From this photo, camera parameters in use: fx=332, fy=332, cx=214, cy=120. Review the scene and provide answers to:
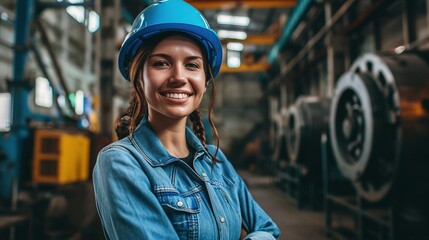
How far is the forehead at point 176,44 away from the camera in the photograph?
1050 mm

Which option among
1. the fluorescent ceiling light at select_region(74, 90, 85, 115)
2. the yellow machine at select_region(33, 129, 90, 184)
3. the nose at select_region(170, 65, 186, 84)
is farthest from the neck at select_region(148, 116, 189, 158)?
the fluorescent ceiling light at select_region(74, 90, 85, 115)

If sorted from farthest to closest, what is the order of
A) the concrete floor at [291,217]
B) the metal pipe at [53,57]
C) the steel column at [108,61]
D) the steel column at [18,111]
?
the steel column at [108,61], the metal pipe at [53,57], the concrete floor at [291,217], the steel column at [18,111]

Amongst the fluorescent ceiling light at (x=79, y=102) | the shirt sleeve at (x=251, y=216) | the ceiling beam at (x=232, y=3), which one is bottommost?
the shirt sleeve at (x=251, y=216)

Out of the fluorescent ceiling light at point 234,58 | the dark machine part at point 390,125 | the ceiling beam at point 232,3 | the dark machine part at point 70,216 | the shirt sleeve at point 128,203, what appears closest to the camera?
the shirt sleeve at point 128,203

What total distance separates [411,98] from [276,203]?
4.20 meters

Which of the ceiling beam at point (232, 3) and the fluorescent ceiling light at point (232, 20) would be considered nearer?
the ceiling beam at point (232, 3)

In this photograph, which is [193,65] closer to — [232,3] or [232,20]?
[232,3]

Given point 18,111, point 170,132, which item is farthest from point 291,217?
point 170,132

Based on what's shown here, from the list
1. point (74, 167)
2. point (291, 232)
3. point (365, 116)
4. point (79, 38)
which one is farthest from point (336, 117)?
point (79, 38)

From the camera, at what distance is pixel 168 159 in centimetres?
102

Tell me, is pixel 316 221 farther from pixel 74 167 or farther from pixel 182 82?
pixel 182 82

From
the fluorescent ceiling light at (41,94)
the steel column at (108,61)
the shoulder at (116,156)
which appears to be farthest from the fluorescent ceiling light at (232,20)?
the shoulder at (116,156)

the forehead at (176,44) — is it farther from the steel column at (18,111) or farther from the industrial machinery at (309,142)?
the industrial machinery at (309,142)

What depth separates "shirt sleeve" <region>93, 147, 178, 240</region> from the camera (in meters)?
0.87
